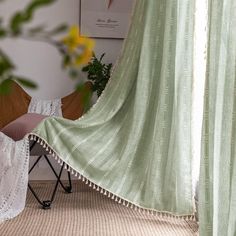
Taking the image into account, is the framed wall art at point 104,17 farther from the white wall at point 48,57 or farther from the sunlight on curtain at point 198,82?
the sunlight on curtain at point 198,82

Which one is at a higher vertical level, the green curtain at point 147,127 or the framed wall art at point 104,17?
the framed wall art at point 104,17

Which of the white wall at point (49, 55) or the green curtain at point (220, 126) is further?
the white wall at point (49, 55)

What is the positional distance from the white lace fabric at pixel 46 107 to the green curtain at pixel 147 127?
795 millimetres

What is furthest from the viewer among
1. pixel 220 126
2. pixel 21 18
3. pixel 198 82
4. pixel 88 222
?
pixel 88 222

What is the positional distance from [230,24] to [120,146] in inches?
49.2

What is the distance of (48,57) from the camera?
373 centimetres

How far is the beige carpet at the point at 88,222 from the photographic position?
239 cm

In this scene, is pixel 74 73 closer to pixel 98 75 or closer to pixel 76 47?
pixel 76 47

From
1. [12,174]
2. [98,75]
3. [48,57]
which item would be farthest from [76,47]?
[48,57]

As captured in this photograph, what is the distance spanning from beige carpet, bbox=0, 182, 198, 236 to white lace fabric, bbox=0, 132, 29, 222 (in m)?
0.09

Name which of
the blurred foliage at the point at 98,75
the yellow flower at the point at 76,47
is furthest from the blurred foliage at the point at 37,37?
the blurred foliage at the point at 98,75

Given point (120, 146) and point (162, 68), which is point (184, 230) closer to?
point (120, 146)

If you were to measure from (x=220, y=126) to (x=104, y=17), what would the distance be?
7.91 feet

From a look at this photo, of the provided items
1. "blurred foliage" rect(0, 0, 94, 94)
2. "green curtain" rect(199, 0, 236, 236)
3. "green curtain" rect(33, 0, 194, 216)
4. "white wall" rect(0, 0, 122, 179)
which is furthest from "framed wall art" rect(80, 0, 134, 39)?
"blurred foliage" rect(0, 0, 94, 94)
